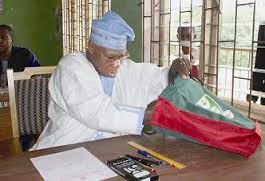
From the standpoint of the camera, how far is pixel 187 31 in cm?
192

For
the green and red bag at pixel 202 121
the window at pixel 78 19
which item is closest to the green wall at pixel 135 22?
the window at pixel 78 19

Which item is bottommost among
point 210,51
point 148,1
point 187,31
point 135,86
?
point 135,86

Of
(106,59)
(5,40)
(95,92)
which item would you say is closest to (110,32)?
(106,59)

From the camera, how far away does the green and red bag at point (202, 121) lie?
Answer: 104 cm

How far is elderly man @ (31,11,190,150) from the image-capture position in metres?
1.13

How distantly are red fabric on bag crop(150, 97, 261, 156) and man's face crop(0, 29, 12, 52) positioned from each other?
215cm

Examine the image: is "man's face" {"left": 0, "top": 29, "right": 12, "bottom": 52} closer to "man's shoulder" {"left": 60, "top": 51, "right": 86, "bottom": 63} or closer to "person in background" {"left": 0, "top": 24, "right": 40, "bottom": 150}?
"person in background" {"left": 0, "top": 24, "right": 40, "bottom": 150}

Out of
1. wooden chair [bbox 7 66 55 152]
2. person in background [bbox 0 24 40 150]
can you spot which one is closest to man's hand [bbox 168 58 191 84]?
wooden chair [bbox 7 66 55 152]

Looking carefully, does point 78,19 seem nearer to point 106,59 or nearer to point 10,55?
point 10,55

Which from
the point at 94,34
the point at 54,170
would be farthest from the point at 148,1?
the point at 54,170

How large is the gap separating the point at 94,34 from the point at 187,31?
84 cm

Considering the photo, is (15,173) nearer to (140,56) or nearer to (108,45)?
(108,45)

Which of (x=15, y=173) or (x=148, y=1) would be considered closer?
(x=15, y=173)

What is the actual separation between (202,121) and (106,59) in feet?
1.44
